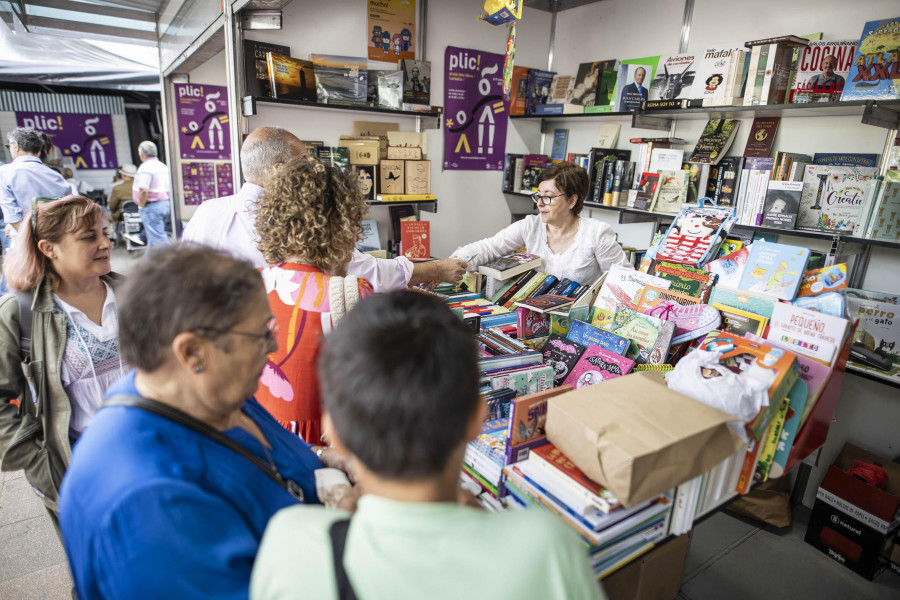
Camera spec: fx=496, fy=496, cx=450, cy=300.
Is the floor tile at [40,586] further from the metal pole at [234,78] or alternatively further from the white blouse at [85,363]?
the metal pole at [234,78]

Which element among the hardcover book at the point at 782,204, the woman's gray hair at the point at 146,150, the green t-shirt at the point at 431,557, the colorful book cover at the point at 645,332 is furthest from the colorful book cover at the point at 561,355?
the woman's gray hair at the point at 146,150

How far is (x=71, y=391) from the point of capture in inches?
66.0

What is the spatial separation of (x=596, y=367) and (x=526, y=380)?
0.97ft

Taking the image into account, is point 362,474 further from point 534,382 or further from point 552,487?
point 534,382

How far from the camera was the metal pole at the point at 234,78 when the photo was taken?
3.00 m

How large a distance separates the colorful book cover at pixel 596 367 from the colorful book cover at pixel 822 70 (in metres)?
2.27

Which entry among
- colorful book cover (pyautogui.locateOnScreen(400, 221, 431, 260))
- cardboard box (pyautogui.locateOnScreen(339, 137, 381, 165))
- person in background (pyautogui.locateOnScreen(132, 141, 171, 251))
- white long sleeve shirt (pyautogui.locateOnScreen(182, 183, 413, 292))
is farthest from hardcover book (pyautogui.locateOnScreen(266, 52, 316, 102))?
person in background (pyautogui.locateOnScreen(132, 141, 171, 251))

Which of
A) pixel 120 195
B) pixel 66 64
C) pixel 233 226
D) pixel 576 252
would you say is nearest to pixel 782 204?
pixel 576 252

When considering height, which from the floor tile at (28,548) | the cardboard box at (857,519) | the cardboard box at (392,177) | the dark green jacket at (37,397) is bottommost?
the floor tile at (28,548)

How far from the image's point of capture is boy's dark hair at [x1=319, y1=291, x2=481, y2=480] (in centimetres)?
64

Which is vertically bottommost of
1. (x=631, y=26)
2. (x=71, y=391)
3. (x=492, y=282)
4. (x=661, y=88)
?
(x=71, y=391)

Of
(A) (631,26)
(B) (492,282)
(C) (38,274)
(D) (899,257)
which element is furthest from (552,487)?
(A) (631,26)

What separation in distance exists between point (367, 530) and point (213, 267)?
536 mm

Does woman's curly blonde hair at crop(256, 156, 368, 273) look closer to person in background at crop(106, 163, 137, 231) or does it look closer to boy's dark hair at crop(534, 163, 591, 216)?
boy's dark hair at crop(534, 163, 591, 216)
